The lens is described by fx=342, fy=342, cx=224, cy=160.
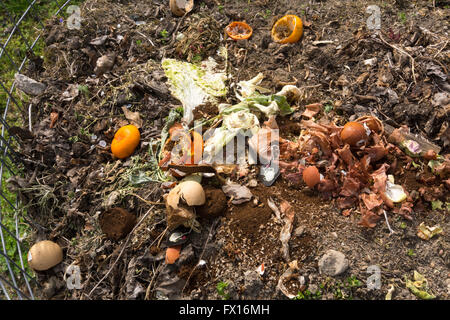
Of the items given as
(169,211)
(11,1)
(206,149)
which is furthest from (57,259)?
(11,1)

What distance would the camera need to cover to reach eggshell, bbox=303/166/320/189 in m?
3.83

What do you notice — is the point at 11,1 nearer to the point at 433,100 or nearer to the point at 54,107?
the point at 54,107

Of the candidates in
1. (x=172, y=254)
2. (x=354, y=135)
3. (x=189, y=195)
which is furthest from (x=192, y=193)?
(x=354, y=135)

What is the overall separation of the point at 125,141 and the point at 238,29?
2.79 metres

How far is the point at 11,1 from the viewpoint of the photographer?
7645mm

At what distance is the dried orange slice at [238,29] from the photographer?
5770 millimetres

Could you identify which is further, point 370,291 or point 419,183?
point 419,183

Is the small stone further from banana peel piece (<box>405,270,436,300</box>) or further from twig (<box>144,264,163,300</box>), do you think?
twig (<box>144,264,163,300</box>)

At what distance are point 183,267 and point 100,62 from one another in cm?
368

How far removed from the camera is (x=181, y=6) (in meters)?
6.07

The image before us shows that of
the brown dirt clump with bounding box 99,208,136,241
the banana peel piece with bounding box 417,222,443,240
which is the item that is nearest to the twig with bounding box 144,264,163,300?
the brown dirt clump with bounding box 99,208,136,241

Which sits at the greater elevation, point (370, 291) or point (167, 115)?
point (167, 115)

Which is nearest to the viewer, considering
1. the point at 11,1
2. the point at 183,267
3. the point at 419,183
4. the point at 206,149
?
the point at 183,267

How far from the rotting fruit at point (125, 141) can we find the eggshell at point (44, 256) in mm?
1426
